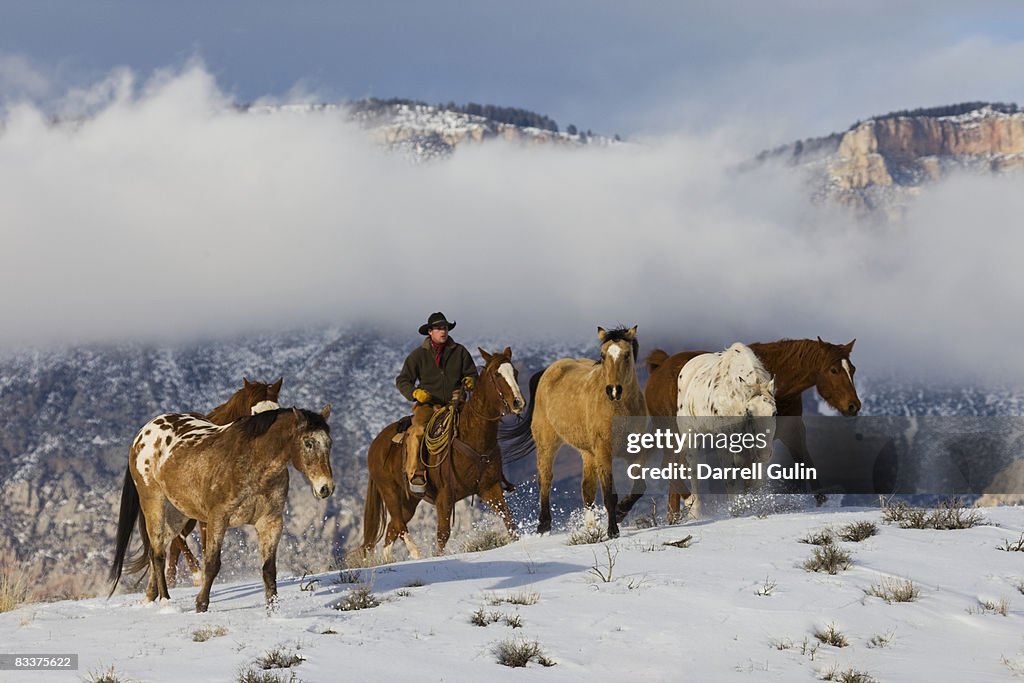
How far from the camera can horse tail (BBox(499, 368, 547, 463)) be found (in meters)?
16.5

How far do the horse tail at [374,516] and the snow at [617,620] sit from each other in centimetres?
529

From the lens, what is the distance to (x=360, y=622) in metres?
9.50

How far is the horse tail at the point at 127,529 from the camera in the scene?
12602 millimetres

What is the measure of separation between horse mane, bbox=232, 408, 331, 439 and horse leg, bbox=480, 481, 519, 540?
4.95 m

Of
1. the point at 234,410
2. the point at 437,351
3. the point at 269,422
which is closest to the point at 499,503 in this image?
the point at 437,351

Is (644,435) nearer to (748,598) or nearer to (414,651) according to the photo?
(748,598)

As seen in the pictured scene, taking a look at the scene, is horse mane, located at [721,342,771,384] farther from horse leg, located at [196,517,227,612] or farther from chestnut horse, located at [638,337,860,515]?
horse leg, located at [196,517,227,612]

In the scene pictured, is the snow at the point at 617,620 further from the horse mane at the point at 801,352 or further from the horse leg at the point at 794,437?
the horse mane at the point at 801,352

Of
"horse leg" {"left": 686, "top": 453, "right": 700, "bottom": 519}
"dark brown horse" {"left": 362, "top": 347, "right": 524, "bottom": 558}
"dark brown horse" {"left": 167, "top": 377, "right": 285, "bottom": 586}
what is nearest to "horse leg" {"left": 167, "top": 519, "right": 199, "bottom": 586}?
"dark brown horse" {"left": 167, "top": 377, "right": 285, "bottom": 586}

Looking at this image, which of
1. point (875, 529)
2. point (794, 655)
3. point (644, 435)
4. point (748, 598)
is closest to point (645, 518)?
point (644, 435)

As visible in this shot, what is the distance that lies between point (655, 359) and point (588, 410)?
4.66 m

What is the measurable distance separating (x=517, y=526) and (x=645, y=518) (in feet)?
6.76

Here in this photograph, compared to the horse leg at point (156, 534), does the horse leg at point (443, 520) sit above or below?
below

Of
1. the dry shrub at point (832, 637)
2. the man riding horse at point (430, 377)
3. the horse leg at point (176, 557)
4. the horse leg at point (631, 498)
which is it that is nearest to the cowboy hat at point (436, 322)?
the man riding horse at point (430, 377)
